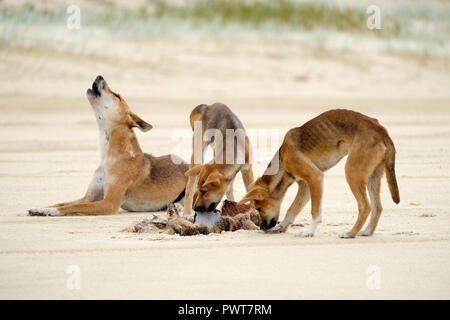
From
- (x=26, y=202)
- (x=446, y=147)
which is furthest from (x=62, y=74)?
(x=26, y=202)

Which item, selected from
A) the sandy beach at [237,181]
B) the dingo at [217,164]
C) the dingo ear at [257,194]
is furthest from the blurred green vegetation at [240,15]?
the dingo ear at [257,194]

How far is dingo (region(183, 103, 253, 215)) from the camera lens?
8.98 meters

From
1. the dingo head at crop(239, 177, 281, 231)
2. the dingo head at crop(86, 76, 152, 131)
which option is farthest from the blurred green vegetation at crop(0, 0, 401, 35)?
the dingo head at crop(239, 177, 281, 231)

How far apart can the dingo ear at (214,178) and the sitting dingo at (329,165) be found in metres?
0.35

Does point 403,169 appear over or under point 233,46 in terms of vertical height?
under

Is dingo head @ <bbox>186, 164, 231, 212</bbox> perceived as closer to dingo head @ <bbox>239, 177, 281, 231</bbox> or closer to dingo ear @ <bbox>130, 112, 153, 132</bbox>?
dingo head @ <bbox>239, 177, 281, 231</bbox>

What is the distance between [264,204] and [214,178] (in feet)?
1.81

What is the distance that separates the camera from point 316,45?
28.9 metres

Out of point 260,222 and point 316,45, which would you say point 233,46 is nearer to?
point 316,45

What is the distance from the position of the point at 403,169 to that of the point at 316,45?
52.5 ft

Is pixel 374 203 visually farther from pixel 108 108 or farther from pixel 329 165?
pixel 108 108

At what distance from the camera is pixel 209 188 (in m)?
8.95

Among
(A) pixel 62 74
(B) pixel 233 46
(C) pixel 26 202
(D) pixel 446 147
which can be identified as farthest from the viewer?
(B) pixel 233 46

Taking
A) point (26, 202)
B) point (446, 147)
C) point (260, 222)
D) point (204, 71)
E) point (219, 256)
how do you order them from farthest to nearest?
1. point (204, 71)
2. point (446, 147)
3. point (26, 202)
4. point (260, 222)
5. point (219, 256)
